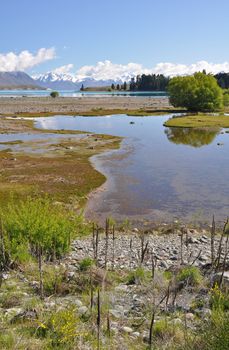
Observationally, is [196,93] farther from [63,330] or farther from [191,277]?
[63,330]

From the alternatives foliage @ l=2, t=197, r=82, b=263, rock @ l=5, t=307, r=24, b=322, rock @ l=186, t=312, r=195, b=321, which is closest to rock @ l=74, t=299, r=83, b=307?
rock @ l=5, t=307, r=24, b=322

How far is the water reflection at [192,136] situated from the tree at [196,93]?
42422 mm

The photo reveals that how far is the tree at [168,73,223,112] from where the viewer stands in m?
123

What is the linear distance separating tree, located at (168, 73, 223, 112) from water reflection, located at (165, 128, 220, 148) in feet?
139

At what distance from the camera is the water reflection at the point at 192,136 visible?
68750 mm

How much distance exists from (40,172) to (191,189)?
672 inches

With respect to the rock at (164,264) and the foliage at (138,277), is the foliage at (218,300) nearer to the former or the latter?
the foliage at (138,277)

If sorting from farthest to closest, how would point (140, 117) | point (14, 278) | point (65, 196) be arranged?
point (140, 117), point (65, 196), point (14, 278)

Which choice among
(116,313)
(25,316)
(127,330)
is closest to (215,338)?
(127,330)

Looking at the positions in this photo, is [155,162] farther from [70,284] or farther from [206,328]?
[206,328]

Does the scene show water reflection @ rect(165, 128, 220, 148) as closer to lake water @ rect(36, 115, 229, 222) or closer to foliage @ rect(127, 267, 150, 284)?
lake water @ rect(36, 115, 229, 222)

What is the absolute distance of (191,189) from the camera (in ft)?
120

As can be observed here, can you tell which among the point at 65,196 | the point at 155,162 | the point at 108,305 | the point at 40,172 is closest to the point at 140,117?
the point at 155,162

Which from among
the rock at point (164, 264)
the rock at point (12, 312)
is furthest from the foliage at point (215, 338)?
the rock at point (164, 264)
